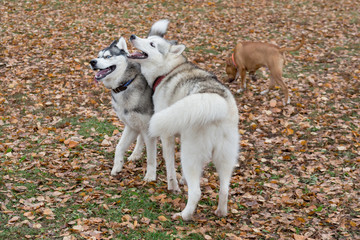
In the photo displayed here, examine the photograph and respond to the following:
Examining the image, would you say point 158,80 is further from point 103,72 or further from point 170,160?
point 170,160

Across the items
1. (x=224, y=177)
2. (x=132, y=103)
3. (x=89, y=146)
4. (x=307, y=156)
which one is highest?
(x=132, y=103)

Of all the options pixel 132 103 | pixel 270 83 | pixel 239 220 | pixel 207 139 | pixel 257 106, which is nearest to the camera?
pixel 207 139

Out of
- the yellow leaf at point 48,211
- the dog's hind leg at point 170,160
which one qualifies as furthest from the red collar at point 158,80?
the yellow leaf at point 48,211

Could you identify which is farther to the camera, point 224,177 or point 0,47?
point 0,47

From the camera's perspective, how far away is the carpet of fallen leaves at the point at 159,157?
428 cm

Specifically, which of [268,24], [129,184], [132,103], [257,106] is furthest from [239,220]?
[268,24]

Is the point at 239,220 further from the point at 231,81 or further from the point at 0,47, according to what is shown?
the point at 0,47

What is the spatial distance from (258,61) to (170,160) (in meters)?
4.61

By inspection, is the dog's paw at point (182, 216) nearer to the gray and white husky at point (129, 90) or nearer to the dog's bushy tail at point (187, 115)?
the gray and white husky at point (129, 90)

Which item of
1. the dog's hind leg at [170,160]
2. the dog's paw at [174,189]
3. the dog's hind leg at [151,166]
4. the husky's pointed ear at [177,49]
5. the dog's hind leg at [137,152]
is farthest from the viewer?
the dog's hind leg at [137,152]

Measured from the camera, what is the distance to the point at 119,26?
12.9 m

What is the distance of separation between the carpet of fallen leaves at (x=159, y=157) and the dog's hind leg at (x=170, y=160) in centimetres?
15

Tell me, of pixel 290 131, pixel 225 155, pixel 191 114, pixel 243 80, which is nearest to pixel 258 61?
pixel 243 80

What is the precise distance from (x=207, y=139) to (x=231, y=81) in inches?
223
